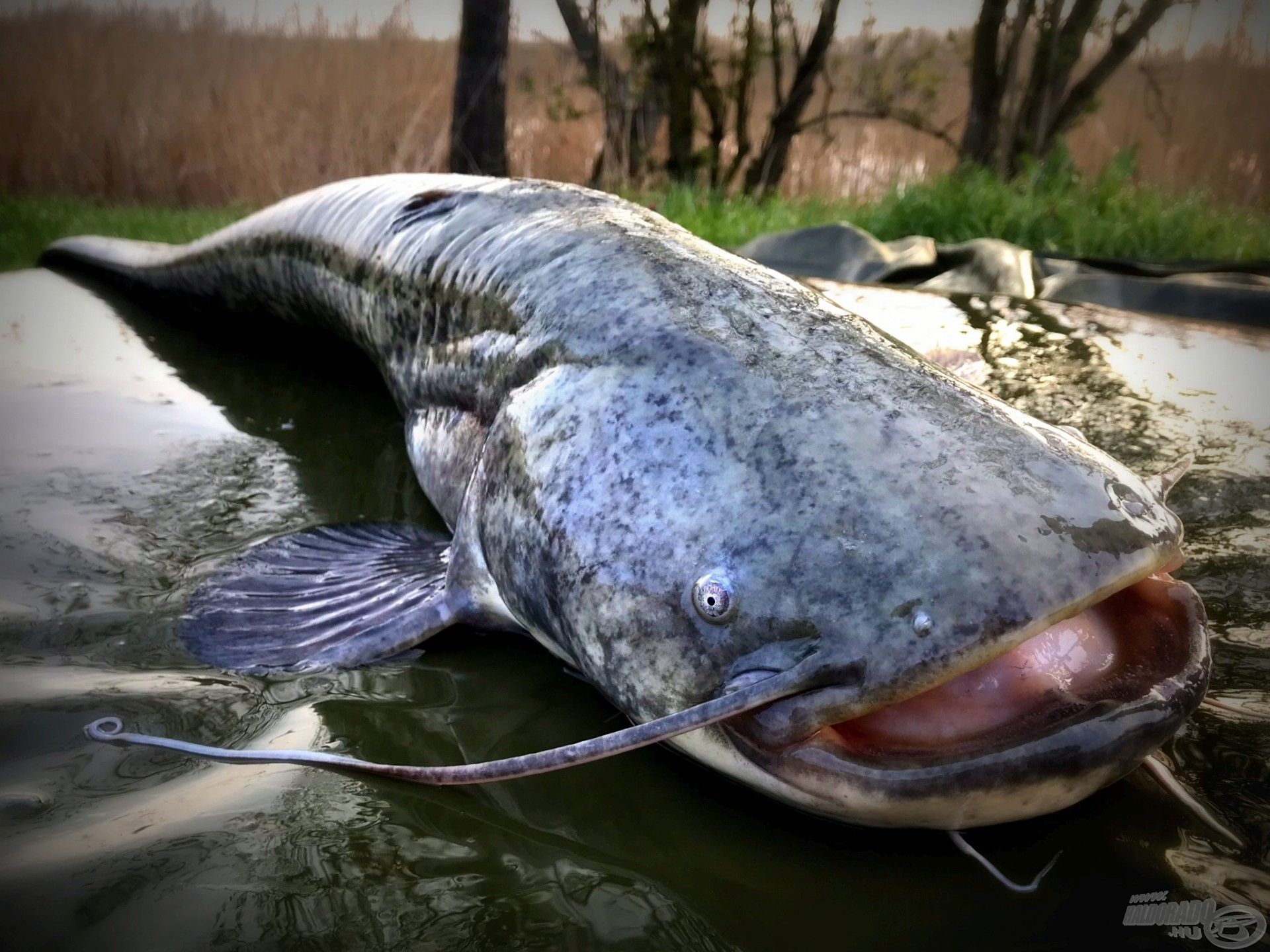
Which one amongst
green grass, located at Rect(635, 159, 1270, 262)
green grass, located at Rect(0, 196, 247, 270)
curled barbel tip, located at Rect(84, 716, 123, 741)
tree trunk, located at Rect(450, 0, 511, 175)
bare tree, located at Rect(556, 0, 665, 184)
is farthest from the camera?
bare tree, located at Rect(556, 0, 665, 184)

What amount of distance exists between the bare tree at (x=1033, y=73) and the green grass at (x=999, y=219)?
1.27 metres

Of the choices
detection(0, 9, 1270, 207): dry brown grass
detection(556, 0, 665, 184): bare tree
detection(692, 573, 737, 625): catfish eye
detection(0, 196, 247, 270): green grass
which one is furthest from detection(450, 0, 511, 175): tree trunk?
detection(692, 573, 737, 625): catfish eye

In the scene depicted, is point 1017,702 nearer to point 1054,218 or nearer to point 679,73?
point 1054,218

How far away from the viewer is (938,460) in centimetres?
118

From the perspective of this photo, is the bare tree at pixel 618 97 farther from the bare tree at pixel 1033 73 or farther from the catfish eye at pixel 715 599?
the catfish eye at pixel 715 599

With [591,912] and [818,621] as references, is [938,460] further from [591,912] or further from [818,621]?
[591,912]

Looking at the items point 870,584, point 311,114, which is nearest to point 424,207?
point 870,584

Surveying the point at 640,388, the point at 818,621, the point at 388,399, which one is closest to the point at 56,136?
the point at 388,399

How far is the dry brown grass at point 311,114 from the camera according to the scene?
26.4 feet

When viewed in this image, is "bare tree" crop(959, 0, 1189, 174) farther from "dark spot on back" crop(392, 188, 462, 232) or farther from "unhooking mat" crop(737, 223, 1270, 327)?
"dark spot on back" crop(392, 188, 462, 232)

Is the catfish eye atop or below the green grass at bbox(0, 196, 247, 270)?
atop

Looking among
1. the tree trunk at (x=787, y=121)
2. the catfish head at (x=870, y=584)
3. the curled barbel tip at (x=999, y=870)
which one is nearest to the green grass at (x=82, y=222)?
the tree trunk at (x=787, y=121)

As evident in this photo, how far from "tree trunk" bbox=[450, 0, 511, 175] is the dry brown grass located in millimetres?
440

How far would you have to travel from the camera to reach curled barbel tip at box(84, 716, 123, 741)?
127 centimetres
